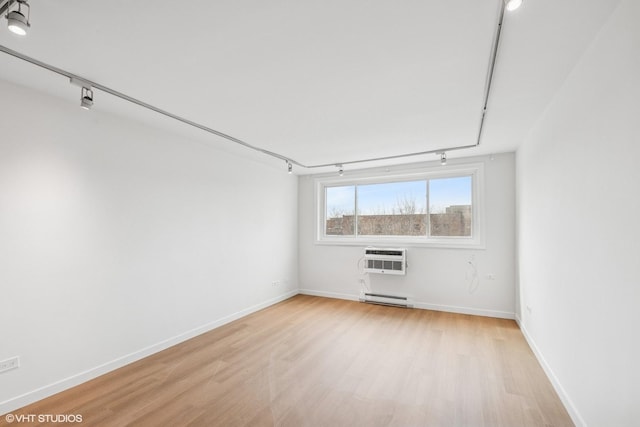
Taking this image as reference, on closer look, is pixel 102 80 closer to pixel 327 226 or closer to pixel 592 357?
pixel 592 357

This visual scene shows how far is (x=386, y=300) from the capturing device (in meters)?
4.96

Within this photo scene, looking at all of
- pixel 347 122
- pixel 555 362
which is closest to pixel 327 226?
pixel 347 122

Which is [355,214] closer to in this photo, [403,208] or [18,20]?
[403,208]

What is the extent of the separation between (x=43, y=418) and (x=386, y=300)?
14.2ft

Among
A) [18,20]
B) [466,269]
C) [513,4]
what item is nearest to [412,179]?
[466,269]

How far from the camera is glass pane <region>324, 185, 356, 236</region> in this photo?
18.6ft

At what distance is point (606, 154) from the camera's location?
1.60m

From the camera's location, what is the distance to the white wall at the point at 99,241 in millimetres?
2207

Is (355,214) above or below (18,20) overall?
below

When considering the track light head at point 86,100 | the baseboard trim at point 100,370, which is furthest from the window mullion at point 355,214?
the track light head at point 86,100

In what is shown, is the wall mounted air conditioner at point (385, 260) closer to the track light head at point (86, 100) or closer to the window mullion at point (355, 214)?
the window mullion at point (355, 214)

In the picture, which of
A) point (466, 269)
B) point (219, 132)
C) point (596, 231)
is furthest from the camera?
point (466, 269)

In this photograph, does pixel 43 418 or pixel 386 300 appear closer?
pixel 43 418

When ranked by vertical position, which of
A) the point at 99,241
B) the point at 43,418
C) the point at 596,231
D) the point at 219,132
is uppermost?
the point at 219,132
